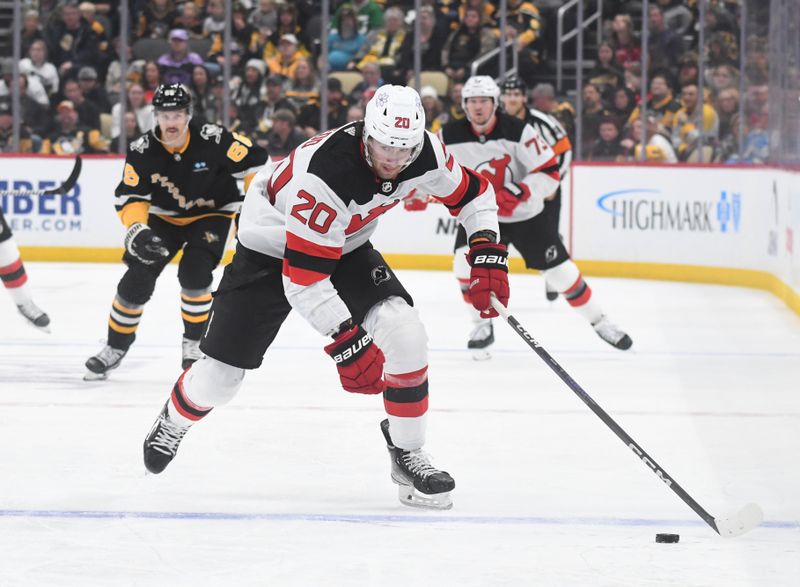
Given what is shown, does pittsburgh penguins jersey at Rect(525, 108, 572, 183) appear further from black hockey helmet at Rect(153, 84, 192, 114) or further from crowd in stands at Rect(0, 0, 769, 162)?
crowd in stands at Rect(0, 0, 769, 162)

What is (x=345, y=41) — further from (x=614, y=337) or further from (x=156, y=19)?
(x=614, y=337)

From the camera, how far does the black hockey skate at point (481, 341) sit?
20.6 feet

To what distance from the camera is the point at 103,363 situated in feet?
18.4

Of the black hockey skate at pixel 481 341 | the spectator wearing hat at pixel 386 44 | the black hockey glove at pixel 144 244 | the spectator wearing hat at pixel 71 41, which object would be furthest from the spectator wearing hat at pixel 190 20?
the black hockey glove at pixel 144 244

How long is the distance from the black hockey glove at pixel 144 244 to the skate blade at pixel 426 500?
6.22ft

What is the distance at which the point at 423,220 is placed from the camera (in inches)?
404

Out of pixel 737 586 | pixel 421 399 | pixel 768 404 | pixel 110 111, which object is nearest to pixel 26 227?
pixel 110 111

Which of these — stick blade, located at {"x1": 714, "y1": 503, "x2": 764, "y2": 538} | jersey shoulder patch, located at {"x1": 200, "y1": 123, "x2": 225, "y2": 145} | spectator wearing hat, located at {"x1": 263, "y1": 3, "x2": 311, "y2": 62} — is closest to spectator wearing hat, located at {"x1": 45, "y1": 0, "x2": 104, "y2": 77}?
spectator wearing hat, located at {"x1": 263, "y1": 3, "x2": 311, "y2": 62}

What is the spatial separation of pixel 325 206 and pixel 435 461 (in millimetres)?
1136

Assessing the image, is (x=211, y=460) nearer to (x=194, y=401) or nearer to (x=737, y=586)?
(x=194, y=401)

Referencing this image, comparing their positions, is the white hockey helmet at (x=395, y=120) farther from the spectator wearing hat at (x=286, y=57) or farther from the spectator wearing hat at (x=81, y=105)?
the spectator wearing hat at (x=81, y=105)

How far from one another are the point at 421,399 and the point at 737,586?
1.01 m

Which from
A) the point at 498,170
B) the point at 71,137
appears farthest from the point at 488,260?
the point at 71,137

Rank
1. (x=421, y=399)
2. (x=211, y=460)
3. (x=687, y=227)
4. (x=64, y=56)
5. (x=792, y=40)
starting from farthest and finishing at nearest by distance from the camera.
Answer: (x=64, y=56)
(x=687, y=227)
(x=792, y=40)
(x=211, y=460)
(x=421, y=399)
